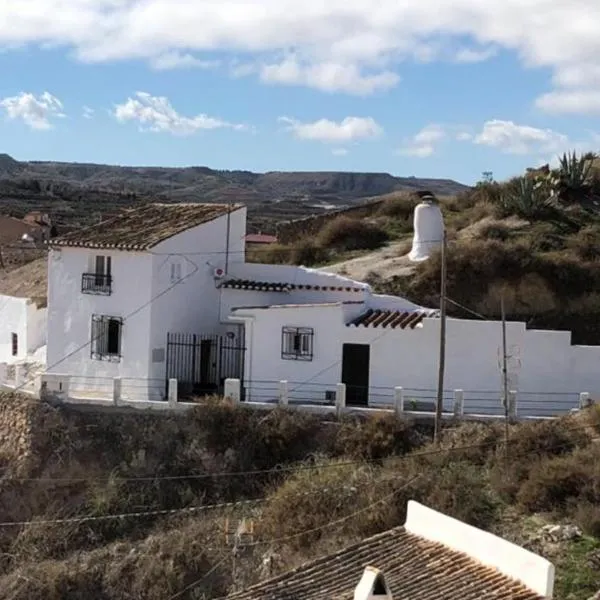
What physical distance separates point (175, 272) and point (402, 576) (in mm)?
14138

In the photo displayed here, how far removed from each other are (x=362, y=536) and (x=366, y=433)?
119 inches

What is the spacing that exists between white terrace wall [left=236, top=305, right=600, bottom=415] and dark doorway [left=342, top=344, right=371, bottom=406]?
0.16 m

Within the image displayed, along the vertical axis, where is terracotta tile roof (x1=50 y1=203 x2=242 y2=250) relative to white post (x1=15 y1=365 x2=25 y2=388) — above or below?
above

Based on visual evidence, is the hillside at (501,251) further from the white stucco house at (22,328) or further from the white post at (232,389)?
the white stucco house at (22,328)

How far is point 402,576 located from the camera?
12609 millimetres

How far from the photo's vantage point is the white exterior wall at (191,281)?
→ 989 inches

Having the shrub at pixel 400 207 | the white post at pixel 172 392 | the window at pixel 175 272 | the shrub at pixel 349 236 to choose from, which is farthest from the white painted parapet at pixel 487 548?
the shrub at pixel 400 207

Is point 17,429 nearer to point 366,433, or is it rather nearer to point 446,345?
point 366,433

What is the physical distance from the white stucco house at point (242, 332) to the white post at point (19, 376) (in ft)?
2.50

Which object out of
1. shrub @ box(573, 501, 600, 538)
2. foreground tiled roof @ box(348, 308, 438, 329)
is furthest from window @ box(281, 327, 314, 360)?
shrub @ box(573, 501, 600, 538)

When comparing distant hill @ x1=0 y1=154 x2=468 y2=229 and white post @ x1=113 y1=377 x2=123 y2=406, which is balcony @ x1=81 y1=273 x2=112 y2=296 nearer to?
white post @ x1=113 y1=377 x2=123 y2=406

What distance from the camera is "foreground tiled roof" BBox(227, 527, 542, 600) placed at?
1202cm

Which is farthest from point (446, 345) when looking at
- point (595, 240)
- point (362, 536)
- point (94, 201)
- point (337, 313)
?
point (94, 201)

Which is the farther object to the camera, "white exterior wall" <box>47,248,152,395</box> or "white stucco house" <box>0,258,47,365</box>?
"white stucco house" <box>0,258,47,365</box>
